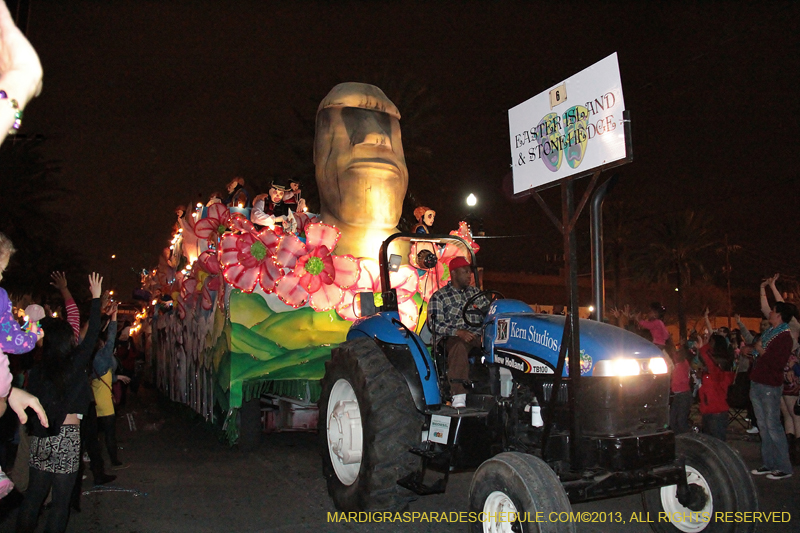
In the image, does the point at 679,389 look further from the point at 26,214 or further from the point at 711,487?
the point at 26,214

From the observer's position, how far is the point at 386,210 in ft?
27.2

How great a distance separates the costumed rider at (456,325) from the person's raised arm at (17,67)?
3495 millimetres

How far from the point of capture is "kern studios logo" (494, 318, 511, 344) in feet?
14.0

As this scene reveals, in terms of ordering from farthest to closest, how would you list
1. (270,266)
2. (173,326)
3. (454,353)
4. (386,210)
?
1. (173,326)
2. (386,210)
3. (270,266)
4. (454,353)

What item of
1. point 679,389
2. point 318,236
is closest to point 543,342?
point 318,236

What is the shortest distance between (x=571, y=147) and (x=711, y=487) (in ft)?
7.72

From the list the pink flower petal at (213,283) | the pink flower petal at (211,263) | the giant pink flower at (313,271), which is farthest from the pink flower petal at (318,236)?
the pink flower petal at (211,263)

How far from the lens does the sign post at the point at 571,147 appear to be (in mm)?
3494

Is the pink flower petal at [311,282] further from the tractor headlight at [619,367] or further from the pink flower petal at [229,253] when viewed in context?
the tractor headlight at [619,367]

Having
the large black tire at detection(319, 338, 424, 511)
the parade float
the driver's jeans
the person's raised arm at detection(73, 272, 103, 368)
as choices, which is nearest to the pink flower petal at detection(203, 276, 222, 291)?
the parade float

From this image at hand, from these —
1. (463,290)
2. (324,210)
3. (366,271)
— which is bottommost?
(463,290)

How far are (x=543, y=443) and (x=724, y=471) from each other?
47.8 inches

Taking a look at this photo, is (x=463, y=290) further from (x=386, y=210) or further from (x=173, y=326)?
(x=173, y=326)

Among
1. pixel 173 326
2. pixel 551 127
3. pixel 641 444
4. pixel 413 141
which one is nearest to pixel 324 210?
pixel 173 326
